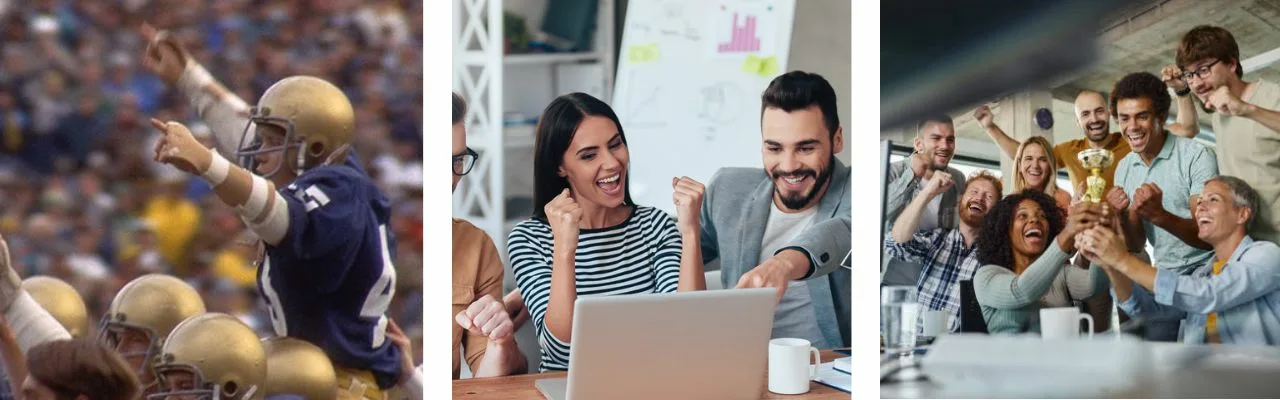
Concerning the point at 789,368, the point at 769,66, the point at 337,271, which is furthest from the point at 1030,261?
the point at 337,271

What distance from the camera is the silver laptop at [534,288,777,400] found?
2504 mm

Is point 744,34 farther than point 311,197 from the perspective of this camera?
Yes

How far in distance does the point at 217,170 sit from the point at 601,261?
110 centimetres

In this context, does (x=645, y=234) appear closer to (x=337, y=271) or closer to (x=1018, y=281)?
(x=337, y=271)

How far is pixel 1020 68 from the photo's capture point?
11.7ft

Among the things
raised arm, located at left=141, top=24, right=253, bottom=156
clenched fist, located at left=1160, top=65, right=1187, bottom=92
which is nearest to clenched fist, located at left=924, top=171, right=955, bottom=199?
clenched fist, located at left=1160, top=65, right=1187, bottom=92

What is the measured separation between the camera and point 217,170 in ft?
9.59

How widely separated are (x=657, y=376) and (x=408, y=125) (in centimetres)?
106

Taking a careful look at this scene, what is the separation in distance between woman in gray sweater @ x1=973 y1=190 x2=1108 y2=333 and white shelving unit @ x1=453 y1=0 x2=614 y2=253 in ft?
4.51

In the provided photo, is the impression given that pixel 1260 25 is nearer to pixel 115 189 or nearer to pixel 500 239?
pixel 500 239

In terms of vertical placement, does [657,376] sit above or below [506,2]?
below

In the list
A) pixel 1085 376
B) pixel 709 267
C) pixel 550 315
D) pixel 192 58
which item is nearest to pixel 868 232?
pixel 709 267

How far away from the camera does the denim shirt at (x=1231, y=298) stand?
351cm

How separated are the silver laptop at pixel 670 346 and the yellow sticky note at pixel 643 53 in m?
1.10
